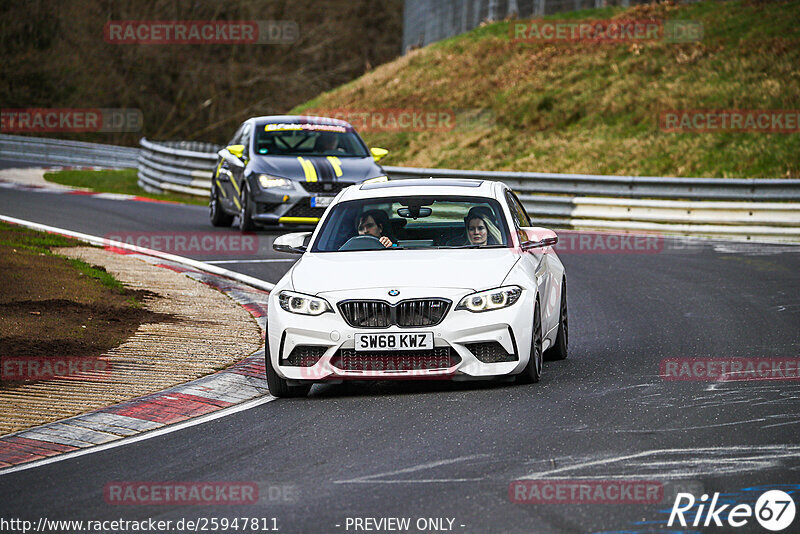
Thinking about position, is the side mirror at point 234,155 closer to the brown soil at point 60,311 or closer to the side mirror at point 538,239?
the brown soil at point 60,311

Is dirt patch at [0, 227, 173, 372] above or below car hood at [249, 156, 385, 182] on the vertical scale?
below

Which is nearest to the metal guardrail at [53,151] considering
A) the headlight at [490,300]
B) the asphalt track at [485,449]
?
the asphalt track at [485,449]

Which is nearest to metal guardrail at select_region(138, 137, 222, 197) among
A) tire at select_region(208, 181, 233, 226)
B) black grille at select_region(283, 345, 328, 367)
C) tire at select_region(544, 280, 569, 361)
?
tire at select_region(208, 181, 233, 226)

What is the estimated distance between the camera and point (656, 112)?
3166 cm

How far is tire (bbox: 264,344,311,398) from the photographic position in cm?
867

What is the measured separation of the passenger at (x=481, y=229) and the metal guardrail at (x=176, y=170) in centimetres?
1752

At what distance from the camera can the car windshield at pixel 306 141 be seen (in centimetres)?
1994

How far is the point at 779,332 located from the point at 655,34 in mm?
27567

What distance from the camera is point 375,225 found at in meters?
9.74

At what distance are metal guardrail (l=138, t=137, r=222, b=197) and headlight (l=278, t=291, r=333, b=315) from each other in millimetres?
18241

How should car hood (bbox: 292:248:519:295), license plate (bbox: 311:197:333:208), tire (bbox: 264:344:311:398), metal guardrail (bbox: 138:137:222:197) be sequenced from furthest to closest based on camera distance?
metal guardrail (bbox: 138:137:222:197), license plate (bbox: 311:197:333:208), tire (bbox: 264:344:311:398), car hood (bbox: 292:248:519:295)

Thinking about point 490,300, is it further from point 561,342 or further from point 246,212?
point 246,212

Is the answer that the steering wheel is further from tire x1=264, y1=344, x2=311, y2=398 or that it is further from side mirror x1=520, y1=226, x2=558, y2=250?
tire x1=264, y1=344, x2=311, y2=398

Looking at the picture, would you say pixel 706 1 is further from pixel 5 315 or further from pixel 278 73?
pixel 5 315
